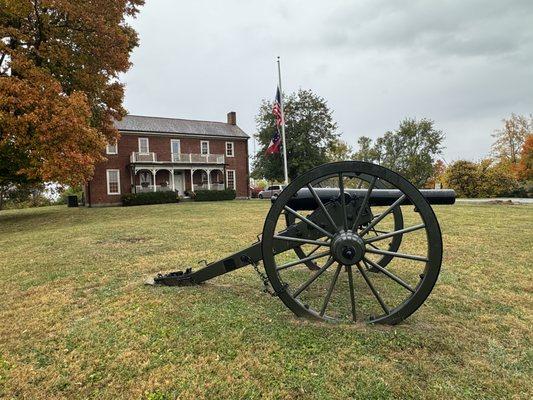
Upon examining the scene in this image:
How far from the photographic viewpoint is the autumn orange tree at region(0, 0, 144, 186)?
39.5 feet

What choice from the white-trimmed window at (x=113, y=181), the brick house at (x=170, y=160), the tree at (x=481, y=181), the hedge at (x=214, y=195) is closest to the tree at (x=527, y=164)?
the tree at (x=481, y=181)

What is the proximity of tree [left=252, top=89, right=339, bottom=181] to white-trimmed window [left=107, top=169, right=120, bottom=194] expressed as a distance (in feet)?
43.6

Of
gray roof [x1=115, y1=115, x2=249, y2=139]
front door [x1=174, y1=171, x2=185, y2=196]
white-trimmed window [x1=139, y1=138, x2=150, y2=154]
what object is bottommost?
front door [x1=174, y1=171, x2=185, y2=196]

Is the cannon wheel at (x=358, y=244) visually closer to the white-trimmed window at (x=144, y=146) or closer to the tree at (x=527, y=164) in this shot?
the white-trimmed window at (x=144, y=146)

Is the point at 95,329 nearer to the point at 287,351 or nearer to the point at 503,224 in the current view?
the point at 287,351

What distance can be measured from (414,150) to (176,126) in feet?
107

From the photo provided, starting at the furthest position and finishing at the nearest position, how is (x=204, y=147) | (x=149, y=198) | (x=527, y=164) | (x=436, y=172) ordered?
(x=436, y=172) < (x=527, y=164) < (x=204, y=147) < (x=149, y=198)

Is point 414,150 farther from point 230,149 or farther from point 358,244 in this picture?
point 358,244

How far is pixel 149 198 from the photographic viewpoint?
26562 millimetres

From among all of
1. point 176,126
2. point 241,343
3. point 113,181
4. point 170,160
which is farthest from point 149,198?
point 241,343

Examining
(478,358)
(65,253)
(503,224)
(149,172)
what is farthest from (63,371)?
(149,172)

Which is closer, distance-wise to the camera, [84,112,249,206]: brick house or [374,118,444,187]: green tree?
[84,112,249,206]: brick house

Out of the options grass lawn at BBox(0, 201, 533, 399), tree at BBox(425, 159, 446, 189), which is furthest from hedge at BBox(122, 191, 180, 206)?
tree at BBox(425, 159, 446, 189)

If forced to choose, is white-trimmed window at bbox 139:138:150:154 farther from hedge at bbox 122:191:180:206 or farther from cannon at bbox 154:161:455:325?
cannon at bbox 154:161:455:325
